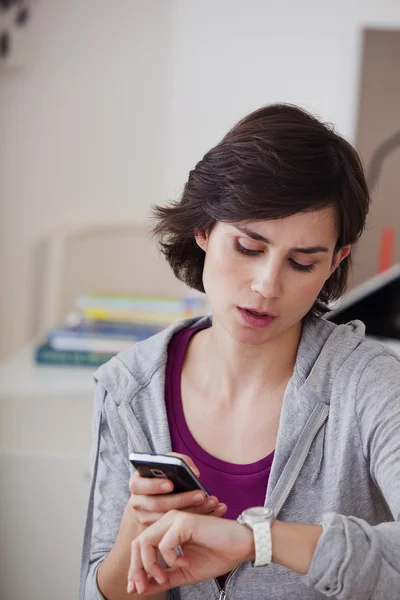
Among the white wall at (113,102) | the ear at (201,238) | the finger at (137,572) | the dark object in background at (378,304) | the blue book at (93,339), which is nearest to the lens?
the finger at (137,572)

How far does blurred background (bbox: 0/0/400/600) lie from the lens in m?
1.89

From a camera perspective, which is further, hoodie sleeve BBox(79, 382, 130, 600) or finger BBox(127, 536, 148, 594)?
hoodie sleeve BBox(79, 382, 130, 600)

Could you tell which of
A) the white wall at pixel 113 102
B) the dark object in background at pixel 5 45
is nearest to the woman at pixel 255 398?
the white wall at pixel 113 102

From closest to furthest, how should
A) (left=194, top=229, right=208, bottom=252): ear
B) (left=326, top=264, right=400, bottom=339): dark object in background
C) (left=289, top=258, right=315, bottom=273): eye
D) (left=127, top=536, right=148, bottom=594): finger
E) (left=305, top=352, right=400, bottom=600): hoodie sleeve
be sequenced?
(left=305, top=352, right=400, bottom=600): hoodie sleeve
(left=127, top=536, right=148, bottom=594): finger
(left=289, top=258, right=315, bottom=273): eye
(left=194, top=229, right=208, bottom=252): ear
(left=326, top=264, right=400, bottom=339): dark object in background

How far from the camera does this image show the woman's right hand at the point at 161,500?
1.08 meters

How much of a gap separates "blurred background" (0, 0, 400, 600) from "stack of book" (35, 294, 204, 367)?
0.14 ft

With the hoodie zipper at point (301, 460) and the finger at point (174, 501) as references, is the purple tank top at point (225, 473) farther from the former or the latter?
the finger at point (174, 501)

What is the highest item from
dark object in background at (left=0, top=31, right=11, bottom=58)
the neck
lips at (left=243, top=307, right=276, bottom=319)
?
dark object in background at (left=0, top=31, right=11, bottom=58)

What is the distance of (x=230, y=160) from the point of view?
1189 millimetres

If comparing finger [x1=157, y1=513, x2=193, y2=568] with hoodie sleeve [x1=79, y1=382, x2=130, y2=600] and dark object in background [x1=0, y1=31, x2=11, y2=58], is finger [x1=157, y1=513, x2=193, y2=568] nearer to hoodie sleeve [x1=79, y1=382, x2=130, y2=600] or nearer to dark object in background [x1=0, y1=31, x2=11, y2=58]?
hoodie sleeve [x1=79, y1=382, x2=130, y2=600]

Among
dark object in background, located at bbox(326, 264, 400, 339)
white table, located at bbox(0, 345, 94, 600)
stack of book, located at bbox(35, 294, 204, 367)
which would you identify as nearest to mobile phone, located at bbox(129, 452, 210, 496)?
white table, located at bbox(0, 345, 94, 600)

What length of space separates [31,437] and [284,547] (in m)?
0.99

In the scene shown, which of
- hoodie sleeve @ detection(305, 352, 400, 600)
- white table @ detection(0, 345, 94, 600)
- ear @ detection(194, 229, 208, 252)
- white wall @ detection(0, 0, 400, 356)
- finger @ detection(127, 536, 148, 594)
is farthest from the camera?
white wall @ detection(0, 0, 400, 356)

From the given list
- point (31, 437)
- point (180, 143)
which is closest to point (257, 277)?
point (31, 437)
